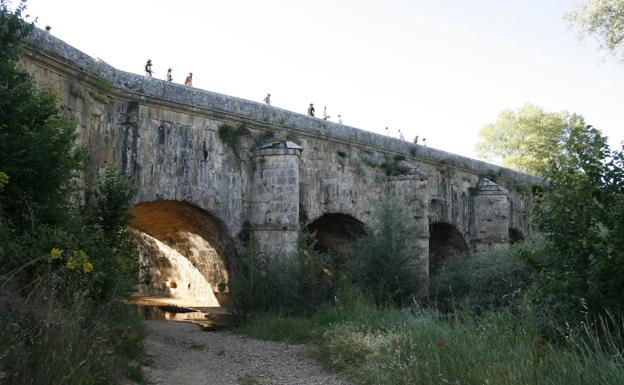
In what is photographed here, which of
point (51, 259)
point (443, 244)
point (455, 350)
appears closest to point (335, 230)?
point (443, 244)

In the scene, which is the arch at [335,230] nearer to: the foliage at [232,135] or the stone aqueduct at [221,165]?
the stone aqueduct at [221,165]

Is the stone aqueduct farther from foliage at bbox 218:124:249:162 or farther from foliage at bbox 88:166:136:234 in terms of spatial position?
foliage at bbox 88:166:136:234

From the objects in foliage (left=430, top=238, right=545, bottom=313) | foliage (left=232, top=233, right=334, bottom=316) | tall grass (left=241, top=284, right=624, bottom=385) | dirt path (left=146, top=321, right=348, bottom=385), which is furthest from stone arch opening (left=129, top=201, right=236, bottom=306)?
foliage (left=430, top=238, right=545, bottom=313)

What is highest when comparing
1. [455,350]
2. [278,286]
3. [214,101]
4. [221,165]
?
[214,101]

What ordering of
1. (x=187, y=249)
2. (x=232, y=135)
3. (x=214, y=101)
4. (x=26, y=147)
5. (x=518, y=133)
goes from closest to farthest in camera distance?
(x=26, y=147)
(x=214, y=101)
(x=232, y=135)
(x=187, y=249)
(x=518, y=133)

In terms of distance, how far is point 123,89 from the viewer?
970 centimetres

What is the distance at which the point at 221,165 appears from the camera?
1112 cm

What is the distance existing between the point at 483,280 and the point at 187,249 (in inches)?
251

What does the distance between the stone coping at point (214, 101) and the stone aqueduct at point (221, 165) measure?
2cm

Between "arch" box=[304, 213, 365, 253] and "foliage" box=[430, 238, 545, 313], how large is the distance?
2.31 meters

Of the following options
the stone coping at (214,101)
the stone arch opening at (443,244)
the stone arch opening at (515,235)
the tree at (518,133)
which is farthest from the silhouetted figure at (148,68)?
the tree at (518,133)

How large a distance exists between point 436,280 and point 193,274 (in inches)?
241

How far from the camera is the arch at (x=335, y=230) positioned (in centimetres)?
1441

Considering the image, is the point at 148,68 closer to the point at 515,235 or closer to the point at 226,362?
the point at 226,362
